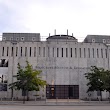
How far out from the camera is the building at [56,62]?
140 ft

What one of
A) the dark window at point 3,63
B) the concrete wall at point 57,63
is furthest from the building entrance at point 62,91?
the dark window at point 3,63

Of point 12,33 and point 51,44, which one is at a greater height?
point 12,33

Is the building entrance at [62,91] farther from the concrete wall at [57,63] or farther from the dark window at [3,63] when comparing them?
the dark window at [3,63]

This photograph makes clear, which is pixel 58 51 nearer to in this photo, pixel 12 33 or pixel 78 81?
pixel 78 81

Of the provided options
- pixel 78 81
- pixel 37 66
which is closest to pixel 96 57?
pixel 78 81

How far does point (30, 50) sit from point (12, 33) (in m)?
27.2

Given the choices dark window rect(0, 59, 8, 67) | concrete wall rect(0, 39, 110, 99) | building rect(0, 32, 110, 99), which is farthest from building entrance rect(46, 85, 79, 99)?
dark window rect(0, 59, 8, 67)

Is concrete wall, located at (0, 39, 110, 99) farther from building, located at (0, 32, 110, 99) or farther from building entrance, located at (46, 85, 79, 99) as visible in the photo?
building entrance, located at (46, 85, 79, 99)

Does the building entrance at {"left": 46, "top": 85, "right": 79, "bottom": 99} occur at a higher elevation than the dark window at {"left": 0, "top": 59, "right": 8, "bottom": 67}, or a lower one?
lower

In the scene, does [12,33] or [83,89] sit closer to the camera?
[83,89]

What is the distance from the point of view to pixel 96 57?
145 feet

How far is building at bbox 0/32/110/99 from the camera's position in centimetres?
4253

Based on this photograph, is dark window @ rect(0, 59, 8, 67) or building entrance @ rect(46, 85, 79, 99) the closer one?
dark window @ rect(0, 59, 8, 67)

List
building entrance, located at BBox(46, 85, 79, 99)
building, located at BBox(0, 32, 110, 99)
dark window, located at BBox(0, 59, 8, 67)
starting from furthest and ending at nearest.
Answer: building entrance, located at BBox(46, 85, 79, 99) → building, located at BBox(0, 32, 110, 99) → dark window, located at BBox(0, 59, 8, 67)
